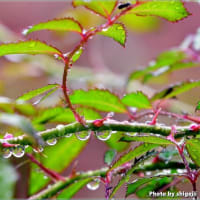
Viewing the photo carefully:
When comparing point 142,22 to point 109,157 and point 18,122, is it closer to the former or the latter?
point 109,157

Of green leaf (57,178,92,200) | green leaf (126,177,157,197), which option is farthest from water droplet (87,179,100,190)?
green leaf (126,177,157,197)

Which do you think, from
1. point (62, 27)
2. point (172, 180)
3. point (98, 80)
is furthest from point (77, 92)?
point (98, 80)

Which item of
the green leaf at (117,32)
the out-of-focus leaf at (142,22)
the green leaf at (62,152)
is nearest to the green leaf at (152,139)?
the green leaf at (117,32)

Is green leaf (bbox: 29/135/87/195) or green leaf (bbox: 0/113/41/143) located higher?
green leaf (bbox: 29/135/87/195)

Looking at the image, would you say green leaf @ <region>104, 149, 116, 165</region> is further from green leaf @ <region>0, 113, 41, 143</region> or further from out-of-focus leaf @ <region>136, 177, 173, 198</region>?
green leaf @ <region>0, 113, 41, 143</region>

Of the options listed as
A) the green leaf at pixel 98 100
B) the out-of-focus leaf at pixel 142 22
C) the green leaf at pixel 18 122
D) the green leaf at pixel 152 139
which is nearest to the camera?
A: the green leaf at pixel 18 122

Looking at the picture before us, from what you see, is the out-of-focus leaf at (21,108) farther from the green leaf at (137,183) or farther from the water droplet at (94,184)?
the green leaf at (137,183)

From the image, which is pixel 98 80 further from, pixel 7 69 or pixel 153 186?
pixel 153 186
